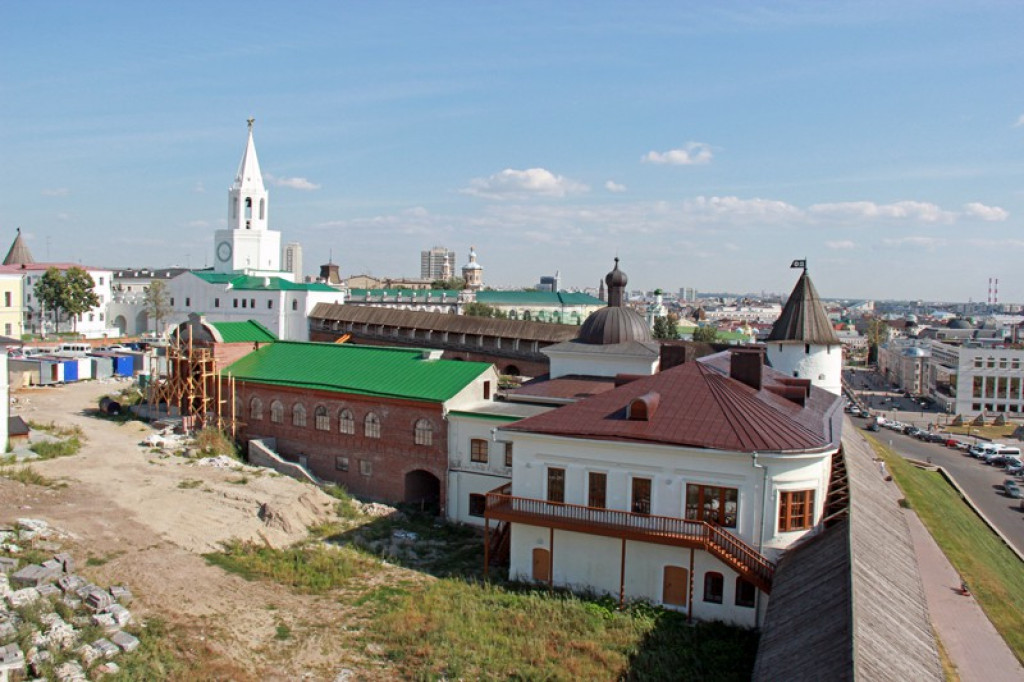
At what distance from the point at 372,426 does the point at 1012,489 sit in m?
39.2

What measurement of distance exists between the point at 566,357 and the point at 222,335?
16.4 metres

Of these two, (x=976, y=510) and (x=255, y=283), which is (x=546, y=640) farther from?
(x=255, y=283)

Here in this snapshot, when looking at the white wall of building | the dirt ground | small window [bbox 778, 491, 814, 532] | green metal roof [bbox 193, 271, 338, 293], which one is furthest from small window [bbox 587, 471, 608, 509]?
green metal roof [bbox 193, 271, 338, 293]

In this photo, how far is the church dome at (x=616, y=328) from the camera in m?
34.4

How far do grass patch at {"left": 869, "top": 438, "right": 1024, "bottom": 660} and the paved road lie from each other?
66.9 inches

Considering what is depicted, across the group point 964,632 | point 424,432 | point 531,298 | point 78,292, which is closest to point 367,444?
point 424,432

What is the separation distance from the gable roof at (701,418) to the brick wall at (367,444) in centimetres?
846

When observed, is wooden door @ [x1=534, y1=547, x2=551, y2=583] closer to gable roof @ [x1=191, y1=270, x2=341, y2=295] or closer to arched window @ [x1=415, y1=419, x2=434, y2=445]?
arched window @ [x1=415, y1=419, x2=434, y2=445]

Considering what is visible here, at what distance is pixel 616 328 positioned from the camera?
34.5m

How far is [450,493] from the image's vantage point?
3019 centimetres

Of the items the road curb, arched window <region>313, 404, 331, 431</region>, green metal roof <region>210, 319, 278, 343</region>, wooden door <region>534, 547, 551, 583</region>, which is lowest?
the road curb

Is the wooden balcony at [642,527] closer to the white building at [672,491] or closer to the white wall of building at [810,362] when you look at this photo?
the white building at [672,491]

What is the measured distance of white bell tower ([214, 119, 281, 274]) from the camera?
71750 mm

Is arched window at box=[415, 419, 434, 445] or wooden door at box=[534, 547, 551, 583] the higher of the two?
arched window at box=[415, 419, 434, 445]
